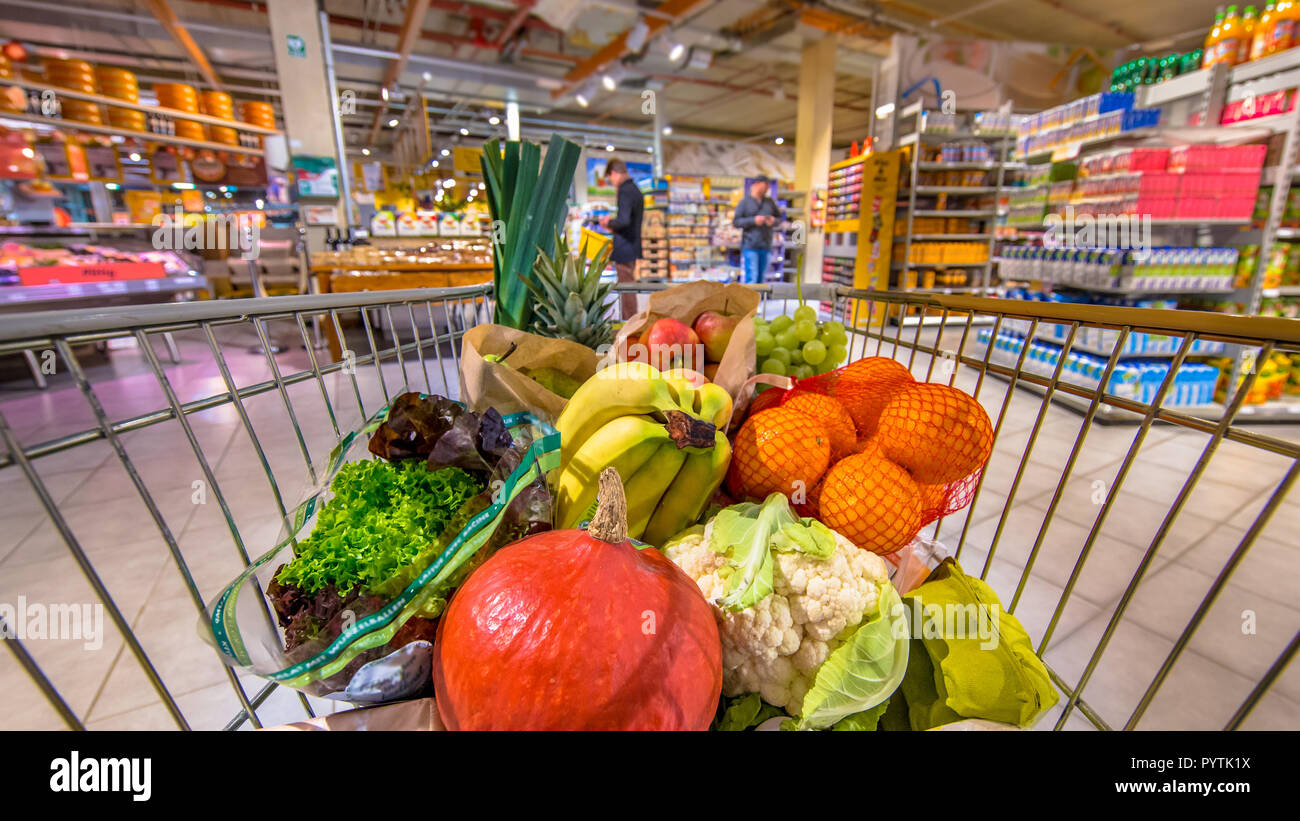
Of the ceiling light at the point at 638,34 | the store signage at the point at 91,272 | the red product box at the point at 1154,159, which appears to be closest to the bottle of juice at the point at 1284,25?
the red product box at the point at 1154,159

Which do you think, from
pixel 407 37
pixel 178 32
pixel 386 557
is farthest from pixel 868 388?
pixel 178 32

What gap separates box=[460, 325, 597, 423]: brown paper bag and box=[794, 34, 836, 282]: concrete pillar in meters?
9.28

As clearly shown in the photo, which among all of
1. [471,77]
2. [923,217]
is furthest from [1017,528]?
A: [471,77]

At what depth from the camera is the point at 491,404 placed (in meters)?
1.05

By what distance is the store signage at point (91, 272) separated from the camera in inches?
181

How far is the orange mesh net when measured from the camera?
3.04ft

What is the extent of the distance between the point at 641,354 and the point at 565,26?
23.8ft

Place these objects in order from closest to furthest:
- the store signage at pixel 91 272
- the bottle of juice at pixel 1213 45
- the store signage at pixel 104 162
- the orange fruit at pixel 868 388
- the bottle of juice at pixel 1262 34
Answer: the orange fruit at pixel 868 388
the bottle of juice at pixel 1262 34
the bottle of juice at pixel 1213 45
the store signage at pixel 91 272
the store signage at pixel 104 162

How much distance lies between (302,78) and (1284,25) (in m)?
8.34

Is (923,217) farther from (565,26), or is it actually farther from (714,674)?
(714,674)

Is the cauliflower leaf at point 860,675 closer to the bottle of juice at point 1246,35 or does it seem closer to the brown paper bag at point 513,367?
the brown paper bag at point 513,367

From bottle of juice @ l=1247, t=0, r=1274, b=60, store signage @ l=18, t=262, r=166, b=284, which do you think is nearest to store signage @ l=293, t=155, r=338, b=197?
store signage @ l=18, t=262, r=166, b=284

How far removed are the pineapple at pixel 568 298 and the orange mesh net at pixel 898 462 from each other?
0.72 metres

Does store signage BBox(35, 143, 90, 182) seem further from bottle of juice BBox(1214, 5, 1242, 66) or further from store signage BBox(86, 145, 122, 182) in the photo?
bottle of juice BBox(1214, 5, 1242, 66)
